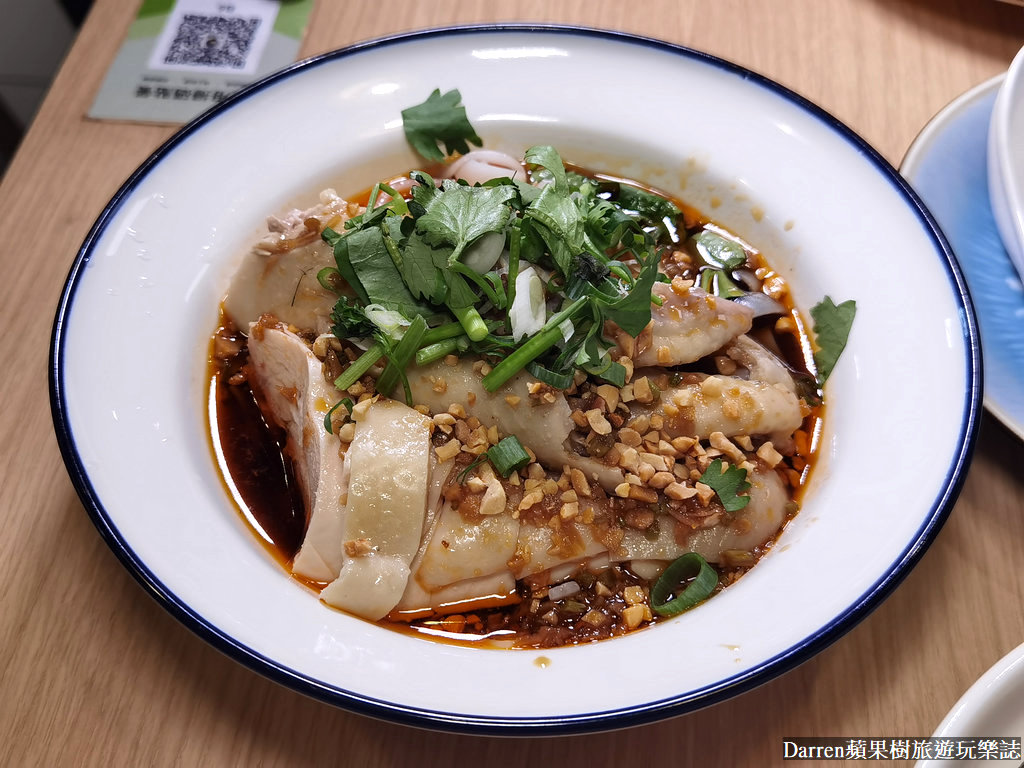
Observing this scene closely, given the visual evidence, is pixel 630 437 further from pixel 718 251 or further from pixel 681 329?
pixel 718 251

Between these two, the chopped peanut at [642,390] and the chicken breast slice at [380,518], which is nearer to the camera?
the chicken breast slice at [380,518]

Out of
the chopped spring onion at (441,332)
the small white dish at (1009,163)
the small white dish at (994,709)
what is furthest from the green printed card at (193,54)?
the small white dish at (994,709)

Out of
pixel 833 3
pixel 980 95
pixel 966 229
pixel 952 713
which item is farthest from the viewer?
pixel 833 3

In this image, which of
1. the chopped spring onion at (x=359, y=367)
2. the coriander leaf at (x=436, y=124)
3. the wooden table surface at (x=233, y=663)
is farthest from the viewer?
the coriander leaf at (x=436, y=124)

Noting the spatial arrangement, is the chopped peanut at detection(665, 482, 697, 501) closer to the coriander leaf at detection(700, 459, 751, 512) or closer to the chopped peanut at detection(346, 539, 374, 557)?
the coriander leaf at detection(700, 459, 751, 512)

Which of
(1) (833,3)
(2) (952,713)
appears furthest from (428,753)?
(1) (833,3)

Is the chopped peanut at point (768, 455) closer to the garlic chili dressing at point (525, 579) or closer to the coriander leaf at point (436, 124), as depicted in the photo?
the garlic chili dressing at point (525, 579)

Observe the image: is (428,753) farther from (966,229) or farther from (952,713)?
(966,229)
